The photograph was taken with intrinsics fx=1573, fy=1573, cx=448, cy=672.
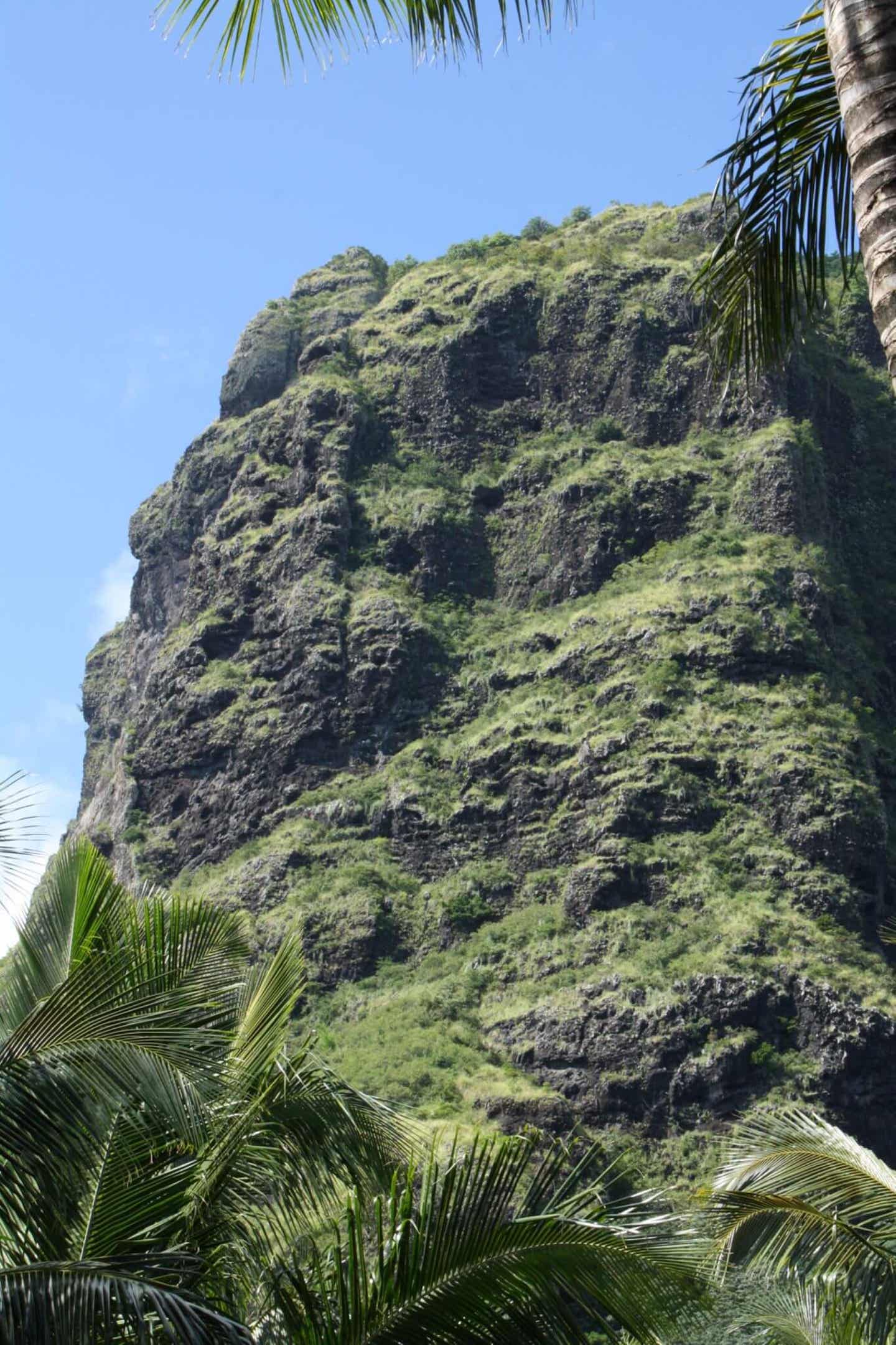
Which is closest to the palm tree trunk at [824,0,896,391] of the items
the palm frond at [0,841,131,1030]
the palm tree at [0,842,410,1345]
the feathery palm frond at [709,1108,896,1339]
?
the palm tree at [0,842,410,1345]

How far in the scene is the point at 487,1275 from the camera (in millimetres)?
6039

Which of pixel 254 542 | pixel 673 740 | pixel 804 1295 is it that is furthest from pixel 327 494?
pixel 804 1295

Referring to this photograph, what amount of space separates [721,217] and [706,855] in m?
69.6

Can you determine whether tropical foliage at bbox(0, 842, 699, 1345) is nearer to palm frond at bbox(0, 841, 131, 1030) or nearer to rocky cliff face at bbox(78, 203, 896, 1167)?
palm frond at bbox(0, 841, 131, 1030)

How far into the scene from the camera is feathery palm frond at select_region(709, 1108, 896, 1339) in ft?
31.3

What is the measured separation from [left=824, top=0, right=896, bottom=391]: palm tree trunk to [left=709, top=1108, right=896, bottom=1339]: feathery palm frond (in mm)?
5980

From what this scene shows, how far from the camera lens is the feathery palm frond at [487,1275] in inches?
233

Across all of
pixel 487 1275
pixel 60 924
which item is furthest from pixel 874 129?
pixel 60 924

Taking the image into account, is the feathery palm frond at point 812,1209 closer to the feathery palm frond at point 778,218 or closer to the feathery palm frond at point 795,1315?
the feathery palm frond at point 795,1315

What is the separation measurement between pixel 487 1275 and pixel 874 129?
4314mm

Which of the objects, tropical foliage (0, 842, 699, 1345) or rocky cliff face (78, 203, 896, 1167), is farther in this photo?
rocky cliff face (78, 203, 896, 1167)

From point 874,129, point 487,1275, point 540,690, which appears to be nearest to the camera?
point 874,129

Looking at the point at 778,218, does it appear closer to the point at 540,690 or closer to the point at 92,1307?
the point at 92,1307

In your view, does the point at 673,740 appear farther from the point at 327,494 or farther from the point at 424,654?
the point at 327,494
